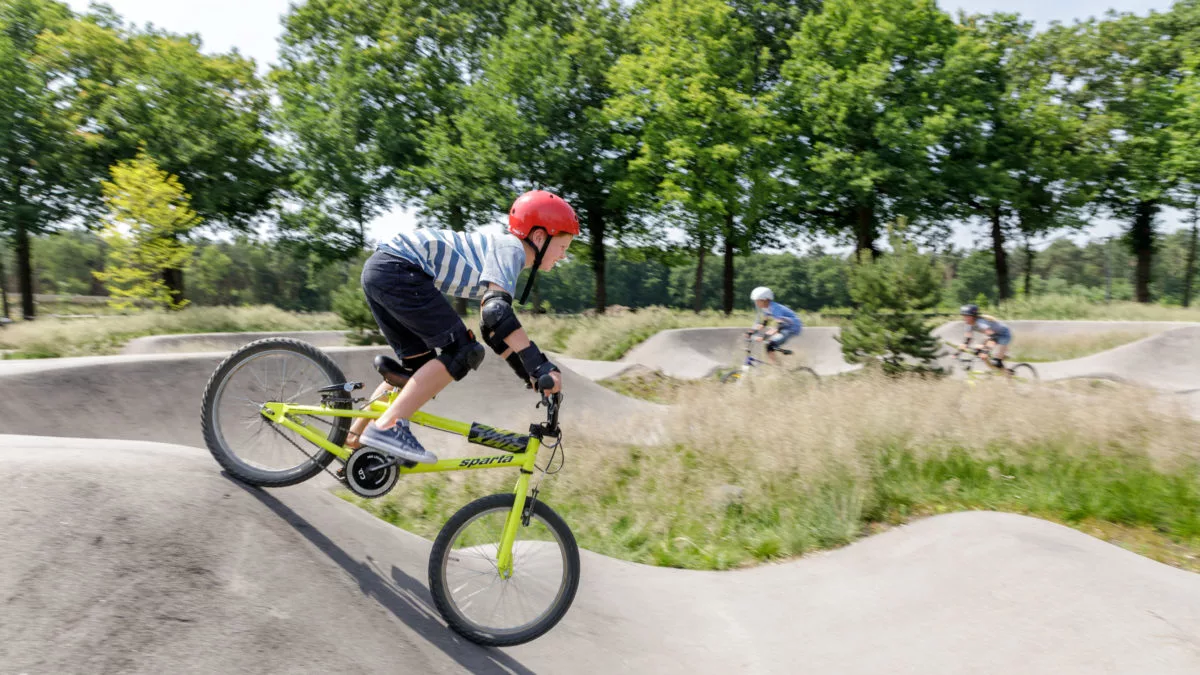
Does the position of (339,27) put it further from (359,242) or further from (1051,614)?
(1051,614)

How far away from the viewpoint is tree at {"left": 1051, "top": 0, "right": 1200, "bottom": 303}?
32156mm

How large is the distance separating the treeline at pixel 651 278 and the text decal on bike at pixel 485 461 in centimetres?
5187

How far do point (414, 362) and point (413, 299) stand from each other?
44 cm

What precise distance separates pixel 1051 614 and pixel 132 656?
4.02 meters

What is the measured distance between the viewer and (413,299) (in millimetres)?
3510

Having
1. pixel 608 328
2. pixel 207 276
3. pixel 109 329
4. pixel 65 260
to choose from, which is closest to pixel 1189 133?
pixel 608 328

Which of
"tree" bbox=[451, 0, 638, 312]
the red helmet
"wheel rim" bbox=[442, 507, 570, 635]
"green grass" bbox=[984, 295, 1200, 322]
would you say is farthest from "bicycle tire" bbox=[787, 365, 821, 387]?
"green grass" bbox=[984, 295, 1200, 322]

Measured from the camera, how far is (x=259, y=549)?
10.6 feet

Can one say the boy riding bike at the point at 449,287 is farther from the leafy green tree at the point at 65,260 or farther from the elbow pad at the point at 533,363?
the leafy green tree at the point at 65,260

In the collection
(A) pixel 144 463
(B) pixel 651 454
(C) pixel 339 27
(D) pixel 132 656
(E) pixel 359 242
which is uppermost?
(C) pixel 339 27

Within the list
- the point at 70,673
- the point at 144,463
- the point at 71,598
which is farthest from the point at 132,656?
the point at 144,463

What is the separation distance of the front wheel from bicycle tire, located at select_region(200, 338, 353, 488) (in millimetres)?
910

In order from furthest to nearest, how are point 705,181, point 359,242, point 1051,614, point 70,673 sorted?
point 359,242 → point 705,181 → point 1051,614 → point 70,673

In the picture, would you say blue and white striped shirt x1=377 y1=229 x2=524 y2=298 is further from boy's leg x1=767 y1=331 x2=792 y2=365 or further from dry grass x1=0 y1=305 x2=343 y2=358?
dry grass x1=0 y1=305 x2=343 y2=358
